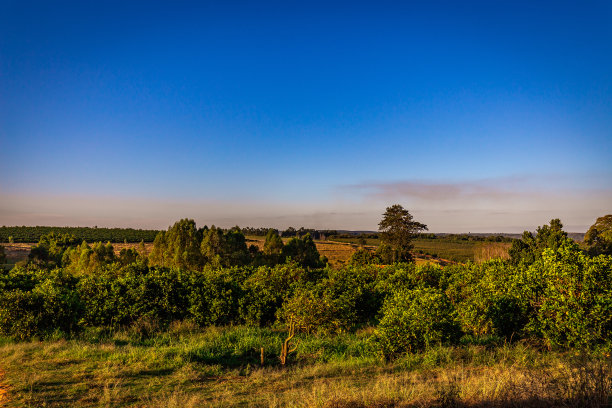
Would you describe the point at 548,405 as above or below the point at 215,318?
above

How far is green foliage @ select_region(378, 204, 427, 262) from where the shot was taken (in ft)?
161

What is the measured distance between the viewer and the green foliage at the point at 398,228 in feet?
161

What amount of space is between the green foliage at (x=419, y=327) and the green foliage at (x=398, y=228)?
38.5 metres

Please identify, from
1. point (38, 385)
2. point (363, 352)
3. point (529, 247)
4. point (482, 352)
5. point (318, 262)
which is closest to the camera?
point (38, 385)

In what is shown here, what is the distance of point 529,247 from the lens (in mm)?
35594

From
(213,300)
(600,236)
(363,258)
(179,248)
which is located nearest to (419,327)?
(213,300)

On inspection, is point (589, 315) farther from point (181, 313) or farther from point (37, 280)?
point (37, 280)

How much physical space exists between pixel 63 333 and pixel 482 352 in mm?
15245

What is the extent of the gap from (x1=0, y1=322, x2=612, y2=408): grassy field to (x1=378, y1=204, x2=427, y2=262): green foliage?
123 ft

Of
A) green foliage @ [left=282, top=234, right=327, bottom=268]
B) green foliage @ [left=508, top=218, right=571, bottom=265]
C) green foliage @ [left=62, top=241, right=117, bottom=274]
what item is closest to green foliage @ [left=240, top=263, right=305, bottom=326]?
green foliage @ [left=508, top=218, right=571, bottom=265]

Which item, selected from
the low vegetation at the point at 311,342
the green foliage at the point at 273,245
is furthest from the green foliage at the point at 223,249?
the low vegetation at the point at 311,342

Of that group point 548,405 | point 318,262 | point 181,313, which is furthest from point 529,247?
point 548,405

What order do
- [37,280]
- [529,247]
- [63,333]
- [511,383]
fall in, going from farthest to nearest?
[529,247] < [37,280] < [63,333] < [511,383]

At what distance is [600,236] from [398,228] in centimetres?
2578
